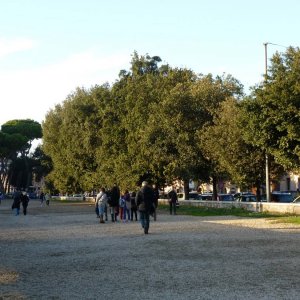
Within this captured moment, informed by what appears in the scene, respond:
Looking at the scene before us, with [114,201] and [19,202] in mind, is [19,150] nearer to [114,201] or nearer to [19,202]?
[19,202]

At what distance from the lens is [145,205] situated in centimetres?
1922

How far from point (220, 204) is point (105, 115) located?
2110 cm

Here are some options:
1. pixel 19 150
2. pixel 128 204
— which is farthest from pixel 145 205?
pixel 19 150

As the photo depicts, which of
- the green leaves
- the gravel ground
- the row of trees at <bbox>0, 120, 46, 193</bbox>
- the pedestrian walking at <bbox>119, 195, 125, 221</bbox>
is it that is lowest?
the gravel ground

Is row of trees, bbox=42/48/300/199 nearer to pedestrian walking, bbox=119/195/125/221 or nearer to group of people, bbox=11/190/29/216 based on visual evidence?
pedestrian walking, bbox=119/195/125/221

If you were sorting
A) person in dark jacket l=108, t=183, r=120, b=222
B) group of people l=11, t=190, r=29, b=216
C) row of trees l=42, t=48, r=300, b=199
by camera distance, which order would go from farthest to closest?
group of people l=11, t=190, r=29, b=216, row of trees l=42, t=48, r=300, b=199, person in dark jacket l=108, t=183, r=120, b=222

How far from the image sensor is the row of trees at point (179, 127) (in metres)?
30.7

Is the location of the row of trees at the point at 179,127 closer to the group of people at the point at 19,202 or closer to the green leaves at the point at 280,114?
the green leaves at the point at 280,114

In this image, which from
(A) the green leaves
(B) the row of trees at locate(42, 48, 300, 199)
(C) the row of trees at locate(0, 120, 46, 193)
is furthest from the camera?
(C) the row of trees at locate(0, 120, 46, 193)

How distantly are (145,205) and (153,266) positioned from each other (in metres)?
8.07

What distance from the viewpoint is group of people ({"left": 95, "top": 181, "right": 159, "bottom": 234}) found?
63.1 ft

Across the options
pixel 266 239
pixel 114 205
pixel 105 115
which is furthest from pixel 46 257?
pixel 105 115

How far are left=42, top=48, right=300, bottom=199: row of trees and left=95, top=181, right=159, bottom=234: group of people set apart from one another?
7.69 metres

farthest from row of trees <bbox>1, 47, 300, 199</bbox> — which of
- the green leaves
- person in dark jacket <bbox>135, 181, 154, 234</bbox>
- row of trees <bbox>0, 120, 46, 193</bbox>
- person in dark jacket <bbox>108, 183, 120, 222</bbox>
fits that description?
row of trees <bbox>0, 120, 46, 193</bbox>
